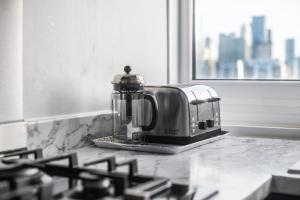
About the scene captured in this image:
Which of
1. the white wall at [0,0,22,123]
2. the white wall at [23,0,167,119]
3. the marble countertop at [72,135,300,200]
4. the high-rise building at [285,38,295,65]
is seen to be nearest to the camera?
the marble countertop at [72,135,300,200]

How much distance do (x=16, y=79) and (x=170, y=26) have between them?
2.86 feet

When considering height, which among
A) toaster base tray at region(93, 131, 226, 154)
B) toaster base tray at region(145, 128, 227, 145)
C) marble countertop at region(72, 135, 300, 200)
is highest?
toaster base tray at region(145, 128, 227, 145)

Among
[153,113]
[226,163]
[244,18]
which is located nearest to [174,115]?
[153,113]

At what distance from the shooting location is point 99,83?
1.46m

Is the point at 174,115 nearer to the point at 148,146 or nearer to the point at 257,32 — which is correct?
the point at 148,146

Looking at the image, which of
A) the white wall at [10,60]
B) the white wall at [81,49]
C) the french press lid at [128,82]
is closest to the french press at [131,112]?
the french press lid at [128,82]

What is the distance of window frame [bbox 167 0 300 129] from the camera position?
176 centimetres

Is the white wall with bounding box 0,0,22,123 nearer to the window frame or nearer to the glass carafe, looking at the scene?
the glass carafe

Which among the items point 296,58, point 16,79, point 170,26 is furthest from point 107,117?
point 296,58

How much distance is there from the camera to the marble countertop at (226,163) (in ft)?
3.04

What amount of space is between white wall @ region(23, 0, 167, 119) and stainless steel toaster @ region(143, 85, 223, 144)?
7.0 inches

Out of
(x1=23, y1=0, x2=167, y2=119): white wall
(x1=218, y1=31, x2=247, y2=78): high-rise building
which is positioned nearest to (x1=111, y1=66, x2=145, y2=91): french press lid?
(x1=23, y1=0, x2=167, y2=119): white wall

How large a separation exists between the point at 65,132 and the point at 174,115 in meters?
0.30

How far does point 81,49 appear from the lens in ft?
4.51
